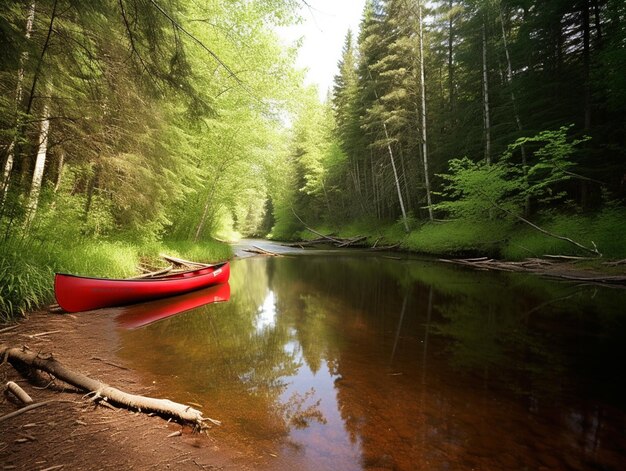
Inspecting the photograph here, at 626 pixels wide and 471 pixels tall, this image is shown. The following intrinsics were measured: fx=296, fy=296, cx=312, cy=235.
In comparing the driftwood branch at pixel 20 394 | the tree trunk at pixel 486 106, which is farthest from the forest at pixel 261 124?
the driftwood branch at pixel 20 394

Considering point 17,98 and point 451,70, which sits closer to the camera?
point 17,98

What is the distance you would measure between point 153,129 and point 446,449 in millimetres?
8554

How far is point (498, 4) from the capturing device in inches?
596

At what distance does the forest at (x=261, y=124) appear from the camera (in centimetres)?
460

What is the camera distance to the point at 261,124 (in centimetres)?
1252

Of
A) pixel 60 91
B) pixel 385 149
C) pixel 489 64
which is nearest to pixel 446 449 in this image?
pixel 60 91

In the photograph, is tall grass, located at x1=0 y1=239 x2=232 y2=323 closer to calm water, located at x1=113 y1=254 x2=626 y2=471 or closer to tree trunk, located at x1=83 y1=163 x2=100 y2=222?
tree trunk, located at x1=83 y1=163 x2=100 y2=222

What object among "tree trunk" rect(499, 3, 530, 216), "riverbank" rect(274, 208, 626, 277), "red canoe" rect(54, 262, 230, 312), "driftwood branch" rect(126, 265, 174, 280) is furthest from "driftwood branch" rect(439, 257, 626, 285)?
"driftwood branch" rect(126, 265, 174, 280)

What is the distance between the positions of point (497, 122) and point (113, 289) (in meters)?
18.7

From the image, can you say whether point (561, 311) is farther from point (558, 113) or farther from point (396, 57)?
point (396, 57)

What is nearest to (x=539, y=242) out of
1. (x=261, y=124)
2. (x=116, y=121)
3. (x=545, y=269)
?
(x=545, y=269)

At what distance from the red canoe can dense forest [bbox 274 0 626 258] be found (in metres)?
11.2

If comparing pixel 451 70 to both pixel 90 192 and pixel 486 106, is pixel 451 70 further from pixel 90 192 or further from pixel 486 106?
pixel 90 192

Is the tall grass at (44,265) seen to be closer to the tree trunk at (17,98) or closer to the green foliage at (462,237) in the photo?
the tree trunk at (17,98)
